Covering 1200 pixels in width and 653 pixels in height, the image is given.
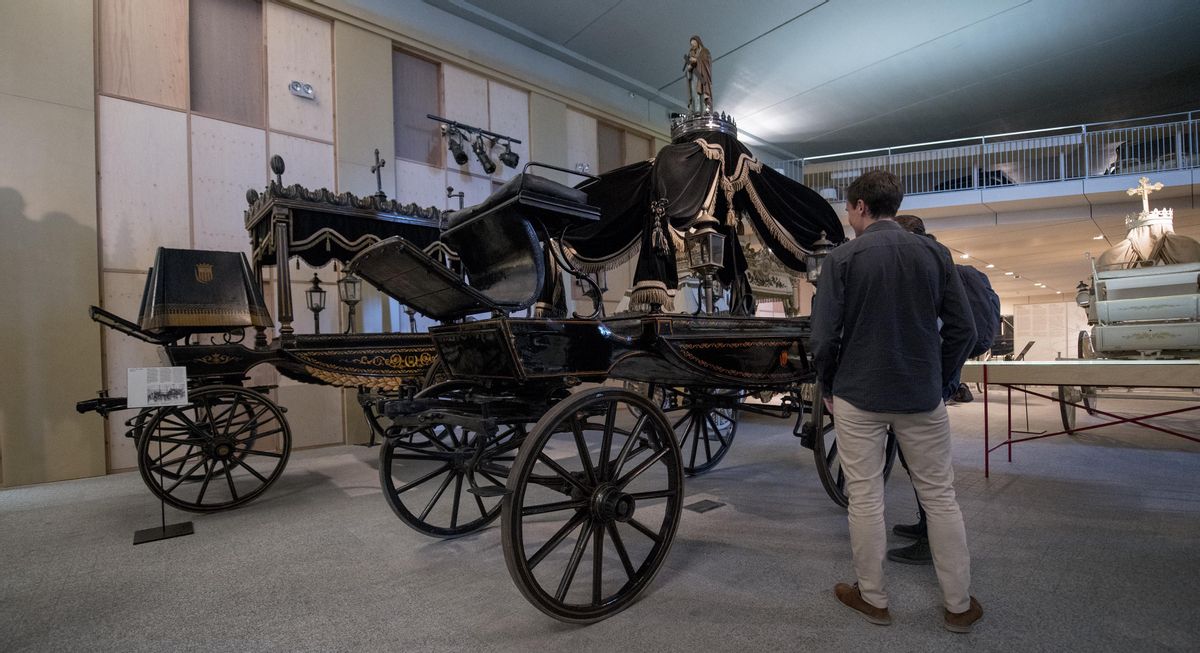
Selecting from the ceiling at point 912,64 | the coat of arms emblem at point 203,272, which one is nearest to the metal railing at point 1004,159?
the ceiling at point 912,64

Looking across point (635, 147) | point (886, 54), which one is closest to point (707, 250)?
point (635, 147)

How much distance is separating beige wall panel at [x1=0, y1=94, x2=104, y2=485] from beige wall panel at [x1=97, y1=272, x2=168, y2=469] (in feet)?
0.44

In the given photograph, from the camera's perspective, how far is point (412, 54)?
22.0 ft

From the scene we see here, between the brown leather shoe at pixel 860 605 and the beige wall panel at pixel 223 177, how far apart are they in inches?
220

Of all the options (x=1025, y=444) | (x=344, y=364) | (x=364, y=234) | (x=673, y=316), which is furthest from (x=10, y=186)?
(x=1025, y=444)

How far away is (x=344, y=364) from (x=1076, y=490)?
483cm

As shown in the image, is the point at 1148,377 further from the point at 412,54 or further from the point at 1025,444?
the point at 412,54

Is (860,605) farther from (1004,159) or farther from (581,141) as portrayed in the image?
(1004,159)

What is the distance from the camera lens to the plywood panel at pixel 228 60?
209 inches

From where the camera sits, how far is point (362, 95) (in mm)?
6113

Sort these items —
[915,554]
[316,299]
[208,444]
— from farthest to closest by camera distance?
[316,299]
[208,444]
[915,554]

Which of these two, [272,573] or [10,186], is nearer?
[272,573]

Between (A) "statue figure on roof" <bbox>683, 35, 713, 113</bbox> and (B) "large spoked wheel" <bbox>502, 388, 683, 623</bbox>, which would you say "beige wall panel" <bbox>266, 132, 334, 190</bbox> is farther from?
(B) "large spoked wheel" <bbox>502, 388, 683, 623</bbox>

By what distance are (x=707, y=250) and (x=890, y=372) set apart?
5.34 ft
